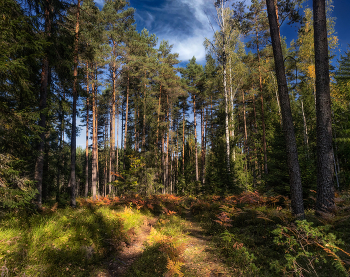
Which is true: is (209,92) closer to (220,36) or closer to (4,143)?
(220,36)

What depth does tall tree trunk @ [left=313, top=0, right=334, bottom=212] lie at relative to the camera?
514 cm

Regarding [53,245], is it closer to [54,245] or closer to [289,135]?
[54,245]

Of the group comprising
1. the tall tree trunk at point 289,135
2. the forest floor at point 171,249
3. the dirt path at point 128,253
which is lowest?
the dirt path at point 128,253

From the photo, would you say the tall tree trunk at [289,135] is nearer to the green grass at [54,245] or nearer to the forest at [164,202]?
the forest at [164,202]

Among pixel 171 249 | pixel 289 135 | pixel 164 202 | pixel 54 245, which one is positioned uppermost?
pixel 289 135

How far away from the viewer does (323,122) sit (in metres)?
5.42

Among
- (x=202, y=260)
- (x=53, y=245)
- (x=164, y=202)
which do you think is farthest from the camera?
(x=164, y=202)

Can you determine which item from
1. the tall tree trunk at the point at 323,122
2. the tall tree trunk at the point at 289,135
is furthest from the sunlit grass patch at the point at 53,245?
the tall tree trunk at the point at 323,122

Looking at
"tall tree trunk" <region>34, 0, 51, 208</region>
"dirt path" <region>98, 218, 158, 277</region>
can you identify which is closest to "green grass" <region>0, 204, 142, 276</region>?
"dirt path" <region>98, 218, 158, 277</region>

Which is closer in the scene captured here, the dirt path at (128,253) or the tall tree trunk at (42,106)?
the dirt path at (128,253)

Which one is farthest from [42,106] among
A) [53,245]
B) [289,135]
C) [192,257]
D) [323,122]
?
[323,122]

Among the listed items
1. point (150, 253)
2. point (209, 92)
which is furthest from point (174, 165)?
point (150, 253)

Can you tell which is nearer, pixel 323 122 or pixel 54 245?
pixel 54 245

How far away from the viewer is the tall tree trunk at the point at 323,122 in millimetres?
5141
